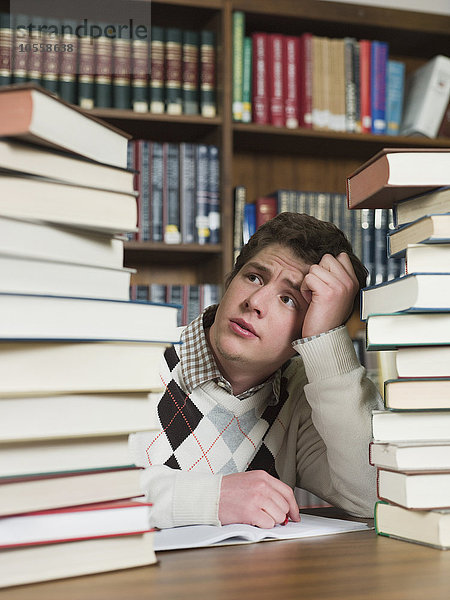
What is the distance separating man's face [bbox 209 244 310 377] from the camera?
1.32 metres

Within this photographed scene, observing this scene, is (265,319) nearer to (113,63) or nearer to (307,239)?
(307,239)

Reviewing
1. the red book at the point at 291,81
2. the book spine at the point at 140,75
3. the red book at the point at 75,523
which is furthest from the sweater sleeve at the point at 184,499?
the red book at the point at 291,81

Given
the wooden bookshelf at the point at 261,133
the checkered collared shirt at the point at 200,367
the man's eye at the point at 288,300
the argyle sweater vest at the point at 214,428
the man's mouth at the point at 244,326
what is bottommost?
the argyle sweater vest at the point at 214,428

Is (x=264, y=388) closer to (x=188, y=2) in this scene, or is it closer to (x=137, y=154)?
(x=137, y=154)

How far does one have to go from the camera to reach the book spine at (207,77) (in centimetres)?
223

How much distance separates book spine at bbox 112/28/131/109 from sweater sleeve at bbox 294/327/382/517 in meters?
1.32

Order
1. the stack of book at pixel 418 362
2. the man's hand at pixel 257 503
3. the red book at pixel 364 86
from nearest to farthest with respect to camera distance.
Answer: the stack of book at pixel 418 362 < the man's hand at pixel 257 503 < the red book at pixel 364 86

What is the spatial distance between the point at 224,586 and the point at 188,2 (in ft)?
6.48

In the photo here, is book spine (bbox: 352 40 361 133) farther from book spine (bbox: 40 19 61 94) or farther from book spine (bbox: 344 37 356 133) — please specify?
book spine (bbox: 40 19 61 94)

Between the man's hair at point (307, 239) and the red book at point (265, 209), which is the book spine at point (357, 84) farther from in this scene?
the man's hair at point (307, 239)

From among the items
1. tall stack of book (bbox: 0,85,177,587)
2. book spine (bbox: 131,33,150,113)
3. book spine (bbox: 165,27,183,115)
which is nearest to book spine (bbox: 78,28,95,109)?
book spine (bbox: 131,33,150,113)

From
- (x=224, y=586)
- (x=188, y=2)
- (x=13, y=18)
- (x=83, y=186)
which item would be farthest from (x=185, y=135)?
(x=224, y=586)

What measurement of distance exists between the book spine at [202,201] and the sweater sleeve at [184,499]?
129 cm

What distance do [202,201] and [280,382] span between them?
0.94 meters
